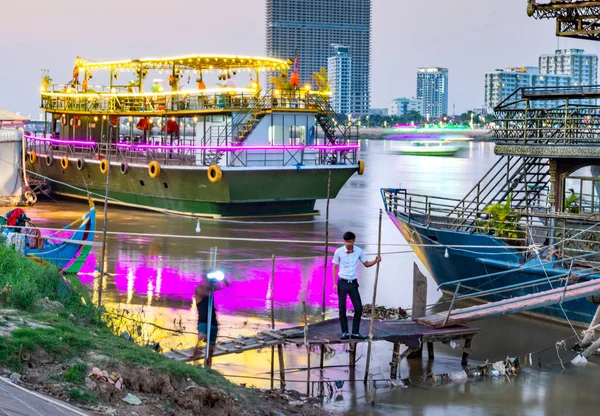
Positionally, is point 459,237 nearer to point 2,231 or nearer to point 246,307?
point 246,307

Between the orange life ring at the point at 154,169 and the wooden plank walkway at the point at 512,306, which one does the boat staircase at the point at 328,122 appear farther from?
the wooden plank walkway at the point at 512,306

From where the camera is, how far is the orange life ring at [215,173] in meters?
32.2

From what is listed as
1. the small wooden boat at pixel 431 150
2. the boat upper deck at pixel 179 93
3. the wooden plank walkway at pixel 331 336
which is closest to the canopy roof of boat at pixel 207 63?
the boat upper deck at pixel 179 93

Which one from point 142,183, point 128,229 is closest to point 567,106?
point 128,229

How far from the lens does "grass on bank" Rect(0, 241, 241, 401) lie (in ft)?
29.8

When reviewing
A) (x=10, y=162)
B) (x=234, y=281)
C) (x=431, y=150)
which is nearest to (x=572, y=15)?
(x=234, y=281)

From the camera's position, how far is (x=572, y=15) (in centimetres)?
2033

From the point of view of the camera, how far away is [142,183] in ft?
123

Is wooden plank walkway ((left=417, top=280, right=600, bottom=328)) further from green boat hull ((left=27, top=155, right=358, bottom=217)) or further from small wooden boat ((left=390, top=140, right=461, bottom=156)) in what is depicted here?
small wooden boat ((left=390, top=140, right=461, bottom=156))

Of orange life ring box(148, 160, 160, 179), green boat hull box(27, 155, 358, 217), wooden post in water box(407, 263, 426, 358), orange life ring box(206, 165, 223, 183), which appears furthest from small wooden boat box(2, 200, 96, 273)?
orange life ring box(148, 160, 160, 179)

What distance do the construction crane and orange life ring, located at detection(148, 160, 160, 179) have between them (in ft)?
58.5

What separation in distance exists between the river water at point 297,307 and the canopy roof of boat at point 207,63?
20.3ft

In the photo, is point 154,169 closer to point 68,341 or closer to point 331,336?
point 331,336

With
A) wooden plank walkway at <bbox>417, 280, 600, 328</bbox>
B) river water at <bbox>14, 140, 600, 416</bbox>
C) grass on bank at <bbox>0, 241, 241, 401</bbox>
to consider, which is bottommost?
river water at <bbox>14, 140, 600, 416</bbox>
